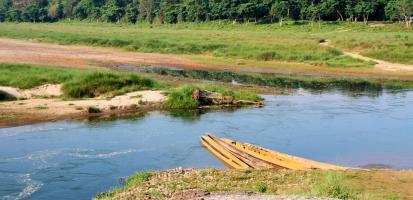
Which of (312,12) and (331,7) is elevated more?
(331,7)

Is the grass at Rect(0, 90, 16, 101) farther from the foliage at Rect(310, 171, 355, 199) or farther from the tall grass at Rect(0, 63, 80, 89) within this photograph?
the foliage at Rect(310, 171, 355, 199)

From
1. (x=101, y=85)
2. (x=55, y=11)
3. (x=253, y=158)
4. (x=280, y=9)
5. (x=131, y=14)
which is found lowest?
(x=253, y=158)

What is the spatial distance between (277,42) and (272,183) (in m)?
47.3

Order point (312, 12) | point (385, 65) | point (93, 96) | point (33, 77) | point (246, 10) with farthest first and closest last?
point (246, 10) < point (312, 12) < point (385, 65) < point (33, 77) < point (93, 96)

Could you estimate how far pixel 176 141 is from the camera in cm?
2678

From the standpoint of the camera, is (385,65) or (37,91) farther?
(385,65)

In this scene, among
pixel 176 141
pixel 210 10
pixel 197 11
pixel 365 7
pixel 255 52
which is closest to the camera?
pixel 176 141

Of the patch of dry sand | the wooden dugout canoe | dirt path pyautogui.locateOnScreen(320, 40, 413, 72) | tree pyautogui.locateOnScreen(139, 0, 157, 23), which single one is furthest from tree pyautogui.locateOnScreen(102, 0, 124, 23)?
the wooden dugout canoe

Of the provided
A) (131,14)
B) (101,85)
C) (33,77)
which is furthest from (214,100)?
(131,14)

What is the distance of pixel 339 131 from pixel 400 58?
2798cm

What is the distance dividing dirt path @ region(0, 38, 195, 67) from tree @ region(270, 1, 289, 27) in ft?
86.0

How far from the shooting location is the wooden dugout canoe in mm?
20109

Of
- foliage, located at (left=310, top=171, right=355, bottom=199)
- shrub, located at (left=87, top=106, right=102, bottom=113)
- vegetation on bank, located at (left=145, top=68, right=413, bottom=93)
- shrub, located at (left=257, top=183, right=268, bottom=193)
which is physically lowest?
vegetation on bank, located at (left=145, top=68, right=413, bottom=93)

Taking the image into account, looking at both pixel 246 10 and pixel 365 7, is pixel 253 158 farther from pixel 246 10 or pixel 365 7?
pixel 246 10
